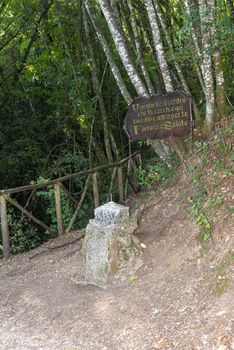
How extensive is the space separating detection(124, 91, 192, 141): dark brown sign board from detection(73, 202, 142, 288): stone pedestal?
1563 millimetres

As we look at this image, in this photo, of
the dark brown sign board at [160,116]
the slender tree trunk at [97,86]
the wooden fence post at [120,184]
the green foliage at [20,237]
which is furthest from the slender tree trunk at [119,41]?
the slender tree trunk at [97,86]

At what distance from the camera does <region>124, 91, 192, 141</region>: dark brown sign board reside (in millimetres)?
6062

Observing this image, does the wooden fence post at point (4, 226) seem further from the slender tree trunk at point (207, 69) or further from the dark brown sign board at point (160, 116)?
the slender tree trunk at point (207, 69)

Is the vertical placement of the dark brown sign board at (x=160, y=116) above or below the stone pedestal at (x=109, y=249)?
above

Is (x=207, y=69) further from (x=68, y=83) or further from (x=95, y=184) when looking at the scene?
(x=68, y=83)

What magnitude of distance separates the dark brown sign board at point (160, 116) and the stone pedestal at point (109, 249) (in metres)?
1.56

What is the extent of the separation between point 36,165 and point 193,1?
715 centimetres

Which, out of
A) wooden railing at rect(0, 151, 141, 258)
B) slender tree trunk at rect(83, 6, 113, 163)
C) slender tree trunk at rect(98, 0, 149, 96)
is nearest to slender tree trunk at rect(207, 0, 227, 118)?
slender tree trunk at rect(98, 0, 149, 96)

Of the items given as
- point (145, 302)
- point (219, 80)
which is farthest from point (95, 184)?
point (145, 302)

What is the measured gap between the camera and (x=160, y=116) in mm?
6203

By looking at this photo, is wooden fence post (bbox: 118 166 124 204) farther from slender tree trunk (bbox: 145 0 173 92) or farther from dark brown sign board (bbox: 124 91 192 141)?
slender tree trunk (bbox: 145 0 173 92)

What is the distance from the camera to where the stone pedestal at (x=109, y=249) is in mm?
4961

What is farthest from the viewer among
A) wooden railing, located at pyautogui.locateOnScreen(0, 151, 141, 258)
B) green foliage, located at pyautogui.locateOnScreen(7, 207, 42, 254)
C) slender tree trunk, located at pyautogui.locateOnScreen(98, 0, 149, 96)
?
green foliage, located at pyautogui.locateOnScreen(7, 207, 42, 254)

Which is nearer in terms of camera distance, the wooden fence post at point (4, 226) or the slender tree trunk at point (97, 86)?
the wooden fence post at point (4, 226)
